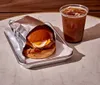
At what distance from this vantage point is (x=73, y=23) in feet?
3.23

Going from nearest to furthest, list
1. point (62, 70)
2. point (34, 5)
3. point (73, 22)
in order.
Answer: point (62, 70), point (73, 22), point (34, 5)

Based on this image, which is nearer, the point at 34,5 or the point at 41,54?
the point at 41,54

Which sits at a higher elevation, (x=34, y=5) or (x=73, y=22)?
(x=73, y=22)

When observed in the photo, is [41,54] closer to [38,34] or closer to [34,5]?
[38,34]

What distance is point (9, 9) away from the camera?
69.4 inches

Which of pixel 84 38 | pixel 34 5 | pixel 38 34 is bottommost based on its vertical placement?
pixel 34 5

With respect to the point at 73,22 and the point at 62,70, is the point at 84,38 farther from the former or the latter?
the point at 62,70

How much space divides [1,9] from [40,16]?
636 mm

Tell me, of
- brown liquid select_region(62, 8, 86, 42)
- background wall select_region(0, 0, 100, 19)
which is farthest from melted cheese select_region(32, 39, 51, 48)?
background wall select_region(0, 0, 100, 19)

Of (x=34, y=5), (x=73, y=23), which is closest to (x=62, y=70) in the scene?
(x=73, y=23)

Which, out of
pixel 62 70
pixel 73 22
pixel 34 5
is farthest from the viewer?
pixel 34 5

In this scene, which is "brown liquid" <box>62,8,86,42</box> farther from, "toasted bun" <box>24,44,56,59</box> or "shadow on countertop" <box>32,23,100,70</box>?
"toasted bun" <box>24,44,56,59</box>

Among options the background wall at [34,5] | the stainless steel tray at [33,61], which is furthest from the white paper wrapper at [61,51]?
the background wall at [34,5]

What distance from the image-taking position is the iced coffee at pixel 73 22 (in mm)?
981
